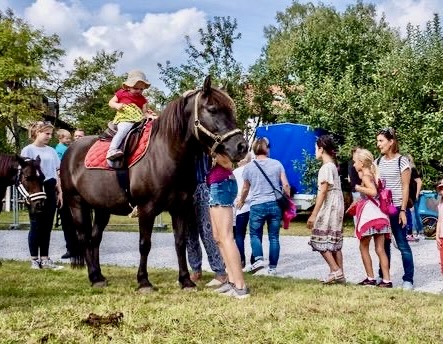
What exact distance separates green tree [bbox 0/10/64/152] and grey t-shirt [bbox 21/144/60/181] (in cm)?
2501

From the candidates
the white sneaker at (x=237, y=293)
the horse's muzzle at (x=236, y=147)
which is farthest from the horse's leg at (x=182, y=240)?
the horse's muzzle at (x=236, y=147)

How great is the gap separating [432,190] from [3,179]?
12.1 m

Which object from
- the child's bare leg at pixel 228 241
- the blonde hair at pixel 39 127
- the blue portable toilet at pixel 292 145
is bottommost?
the child's bare leg at pixel 228 241

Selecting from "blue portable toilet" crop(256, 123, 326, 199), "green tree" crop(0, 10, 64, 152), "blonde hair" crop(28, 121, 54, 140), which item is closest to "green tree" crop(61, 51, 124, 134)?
"green tree" crop(0, 10, 64, 152)

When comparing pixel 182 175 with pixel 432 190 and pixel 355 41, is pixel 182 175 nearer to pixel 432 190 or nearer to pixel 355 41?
pixel 432 190

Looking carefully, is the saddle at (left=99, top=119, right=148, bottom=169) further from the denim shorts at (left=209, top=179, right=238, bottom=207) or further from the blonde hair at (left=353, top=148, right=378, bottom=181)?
the blonde hair at (left=353, top=148, right=378, bottom=181)

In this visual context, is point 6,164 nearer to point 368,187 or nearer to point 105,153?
point 105,153

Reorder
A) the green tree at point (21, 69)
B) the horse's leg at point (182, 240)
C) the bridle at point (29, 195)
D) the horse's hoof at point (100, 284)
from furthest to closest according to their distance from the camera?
the green tree at point (21, 69) < the bridle at point (29, 195) < the horse's hoof at point (100, 284) < the horse's leg at point (182, 240)

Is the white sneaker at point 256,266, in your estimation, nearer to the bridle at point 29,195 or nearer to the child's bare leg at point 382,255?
the child's bare leg at point 382,255

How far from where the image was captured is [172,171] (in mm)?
6398

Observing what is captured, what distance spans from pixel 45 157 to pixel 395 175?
498 cm

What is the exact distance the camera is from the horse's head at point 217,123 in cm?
585

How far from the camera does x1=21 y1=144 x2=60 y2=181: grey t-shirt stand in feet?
28.7

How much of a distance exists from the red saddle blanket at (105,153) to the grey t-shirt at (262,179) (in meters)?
2.29
